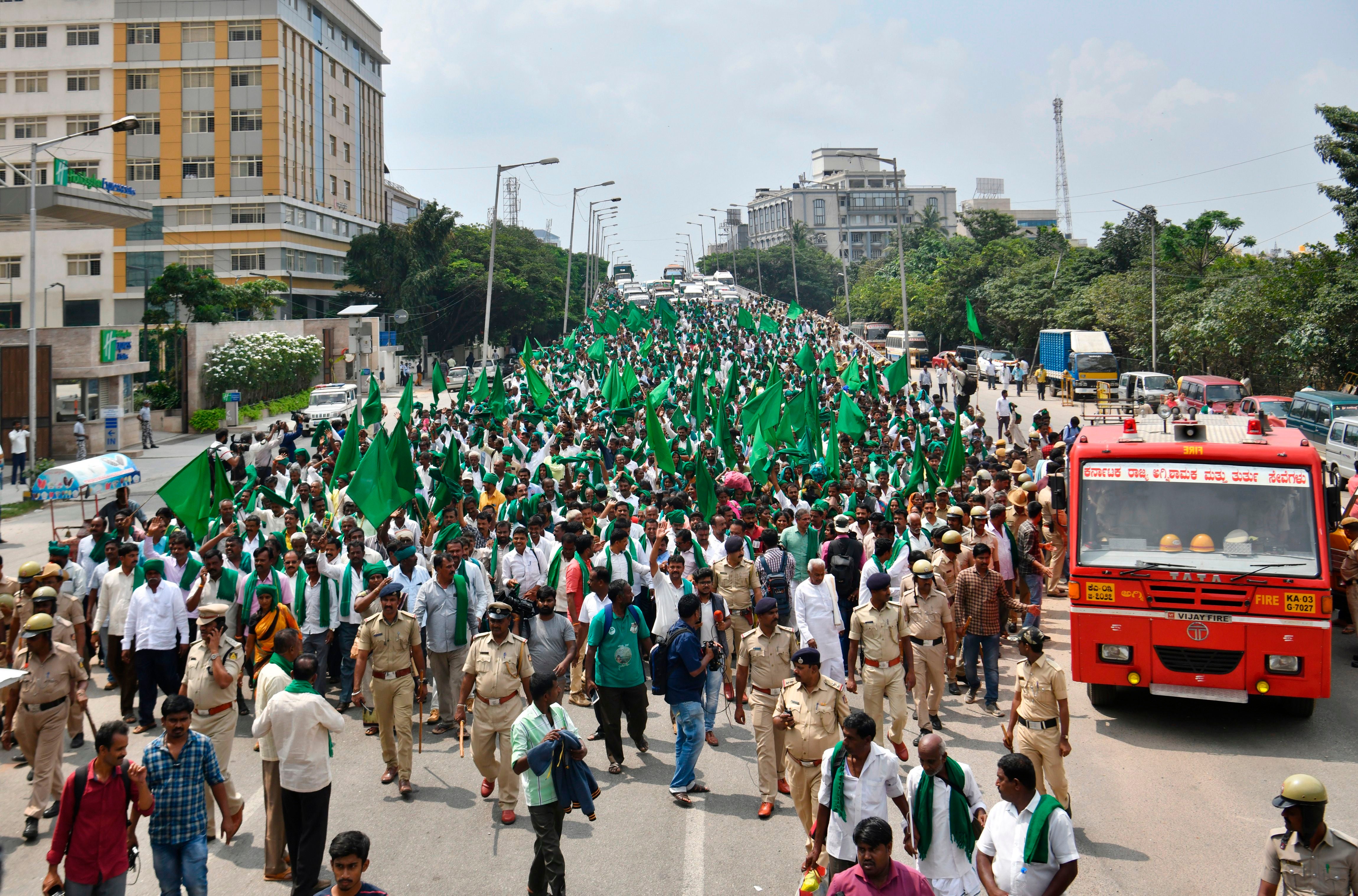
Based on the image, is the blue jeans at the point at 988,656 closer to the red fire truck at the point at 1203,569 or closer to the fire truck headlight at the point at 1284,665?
the red fire truck at the point at 1203,569

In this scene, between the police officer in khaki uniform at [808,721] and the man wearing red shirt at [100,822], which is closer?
the man wearing red shirt at [100,822]

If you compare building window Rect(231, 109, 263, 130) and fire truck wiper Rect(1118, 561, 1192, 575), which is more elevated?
building window Rect(231, 109, 263, 130)

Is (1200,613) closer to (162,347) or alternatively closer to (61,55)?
(162,347)

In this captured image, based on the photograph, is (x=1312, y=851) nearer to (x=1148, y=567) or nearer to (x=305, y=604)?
(x=1148, y=567)

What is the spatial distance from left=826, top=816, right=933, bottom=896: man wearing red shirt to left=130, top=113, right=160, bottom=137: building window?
67233 mm

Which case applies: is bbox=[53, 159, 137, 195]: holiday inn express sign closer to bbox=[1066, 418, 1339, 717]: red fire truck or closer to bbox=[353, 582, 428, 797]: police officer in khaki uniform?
bbox=[353, 582, 428, 797]: police officer in khaki uniform

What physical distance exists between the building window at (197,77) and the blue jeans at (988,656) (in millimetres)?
63064

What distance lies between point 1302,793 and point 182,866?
5111 mm

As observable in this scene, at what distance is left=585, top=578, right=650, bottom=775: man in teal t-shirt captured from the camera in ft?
25.5

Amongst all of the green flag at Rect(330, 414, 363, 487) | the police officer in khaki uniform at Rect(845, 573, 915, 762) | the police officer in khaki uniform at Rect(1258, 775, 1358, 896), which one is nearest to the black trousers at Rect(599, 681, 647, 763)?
the police officer in khaki uniform at Rect(845, 573, 915, 762)

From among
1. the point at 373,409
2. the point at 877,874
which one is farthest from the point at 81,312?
the point at 877,874

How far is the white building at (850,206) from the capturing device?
17000 centimetres

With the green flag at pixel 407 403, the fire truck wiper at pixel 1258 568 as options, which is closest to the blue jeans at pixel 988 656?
the fire truck wiper at pixel 1258 568

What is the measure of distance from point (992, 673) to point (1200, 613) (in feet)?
5.52
